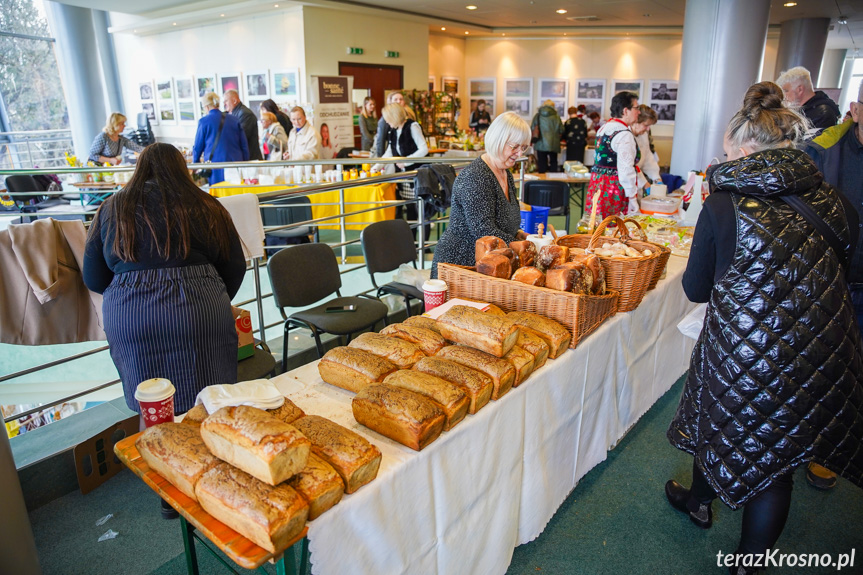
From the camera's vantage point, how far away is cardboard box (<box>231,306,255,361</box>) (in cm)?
256

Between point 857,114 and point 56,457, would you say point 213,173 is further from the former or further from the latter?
point 857,114

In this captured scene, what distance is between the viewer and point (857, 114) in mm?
2410

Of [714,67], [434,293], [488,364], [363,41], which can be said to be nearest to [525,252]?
[434,293]

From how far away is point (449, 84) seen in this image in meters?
13.5

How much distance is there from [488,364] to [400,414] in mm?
348

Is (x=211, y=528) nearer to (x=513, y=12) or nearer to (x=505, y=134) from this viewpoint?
(x=505, y=134)

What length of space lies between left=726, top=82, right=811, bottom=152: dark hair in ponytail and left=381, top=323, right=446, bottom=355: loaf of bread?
47.1 inches

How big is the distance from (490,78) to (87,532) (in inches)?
536

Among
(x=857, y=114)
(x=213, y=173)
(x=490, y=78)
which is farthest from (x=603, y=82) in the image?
(x=857, y=114)

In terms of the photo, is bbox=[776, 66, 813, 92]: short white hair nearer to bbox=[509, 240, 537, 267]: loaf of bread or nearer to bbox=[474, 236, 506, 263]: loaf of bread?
bbox=[509, 240, 537, 267]: loaf of bread

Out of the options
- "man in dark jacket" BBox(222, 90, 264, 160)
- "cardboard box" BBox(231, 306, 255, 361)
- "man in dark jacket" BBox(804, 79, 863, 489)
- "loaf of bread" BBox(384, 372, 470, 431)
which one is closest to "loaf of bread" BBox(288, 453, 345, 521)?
"loaf of bread" BBox(384, 372, 470, 431)

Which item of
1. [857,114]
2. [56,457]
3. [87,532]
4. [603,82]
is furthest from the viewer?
[603,82]

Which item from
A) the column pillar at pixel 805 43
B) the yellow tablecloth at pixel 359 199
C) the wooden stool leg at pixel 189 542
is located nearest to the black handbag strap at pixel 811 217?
the wooden stool leg at pixel 189 542

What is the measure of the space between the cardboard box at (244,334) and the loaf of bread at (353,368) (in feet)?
3.54
